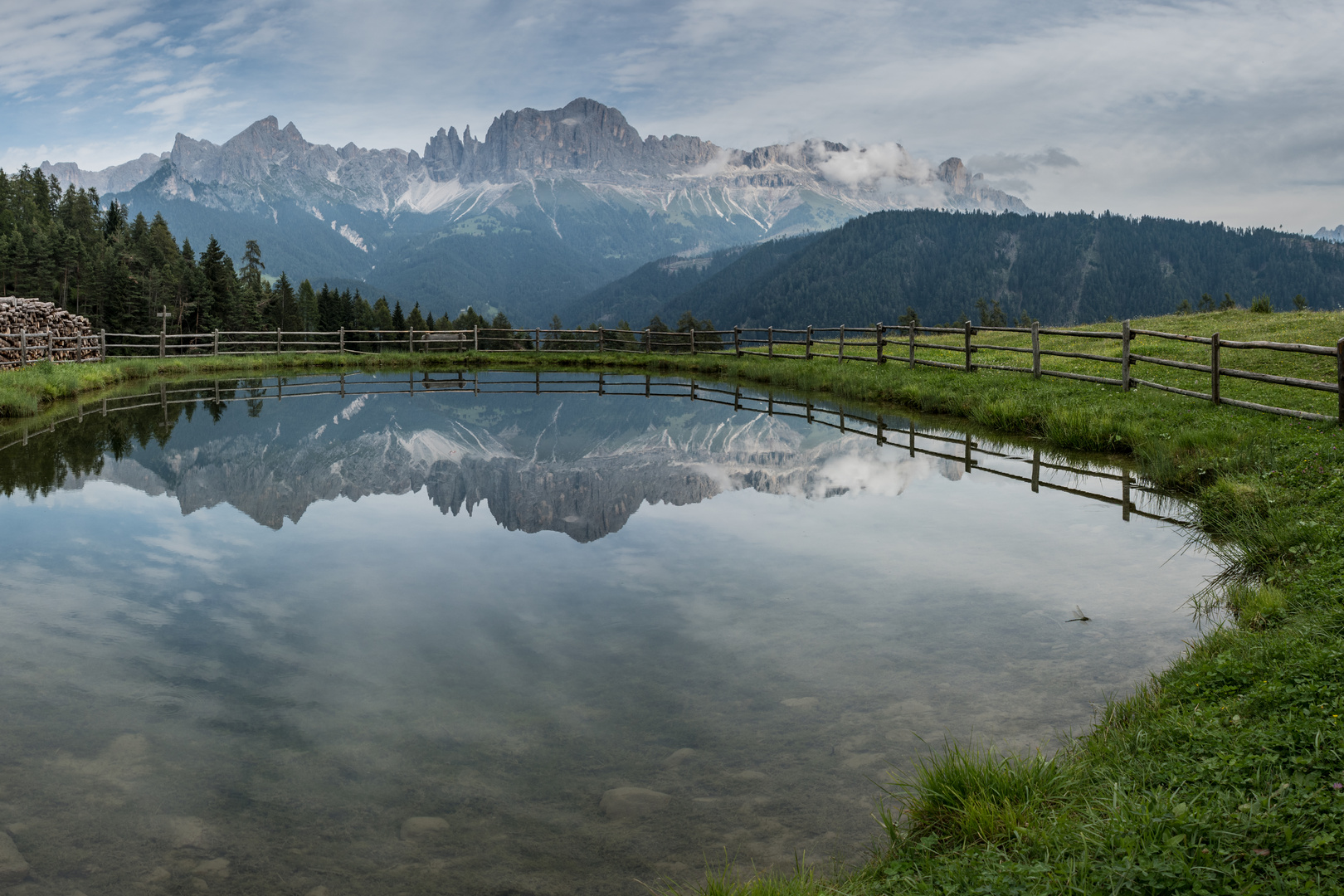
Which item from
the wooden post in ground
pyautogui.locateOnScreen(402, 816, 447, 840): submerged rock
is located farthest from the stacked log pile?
the wooden post in ground

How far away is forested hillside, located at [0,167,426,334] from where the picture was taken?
75688 mm

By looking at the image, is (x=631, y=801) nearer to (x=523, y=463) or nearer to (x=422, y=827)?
(x=422, y=827)

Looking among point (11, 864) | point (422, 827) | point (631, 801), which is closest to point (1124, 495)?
point (631, 801)

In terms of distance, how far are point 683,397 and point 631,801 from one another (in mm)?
21260

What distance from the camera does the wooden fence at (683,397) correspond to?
36.9 feet

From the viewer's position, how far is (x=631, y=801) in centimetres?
395

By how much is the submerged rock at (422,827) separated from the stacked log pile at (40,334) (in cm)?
2956

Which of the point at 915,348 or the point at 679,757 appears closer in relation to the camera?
the point at 679,757

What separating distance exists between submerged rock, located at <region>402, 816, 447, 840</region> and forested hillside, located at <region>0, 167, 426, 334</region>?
81.2 m

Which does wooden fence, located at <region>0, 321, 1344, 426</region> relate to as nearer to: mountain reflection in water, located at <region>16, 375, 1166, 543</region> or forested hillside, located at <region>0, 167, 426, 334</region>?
mountain reflection in water, located at <region>16, 375, 1166, 543</region>

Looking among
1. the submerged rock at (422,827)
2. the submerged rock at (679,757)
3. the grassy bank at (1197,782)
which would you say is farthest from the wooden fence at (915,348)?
the submerged rock at (422,827)

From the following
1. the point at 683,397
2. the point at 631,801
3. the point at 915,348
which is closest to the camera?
the point at 631,801

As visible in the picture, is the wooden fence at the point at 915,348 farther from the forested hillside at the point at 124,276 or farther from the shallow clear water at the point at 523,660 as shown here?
the forested hillside at the point at 124,276

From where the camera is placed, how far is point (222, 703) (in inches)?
195
